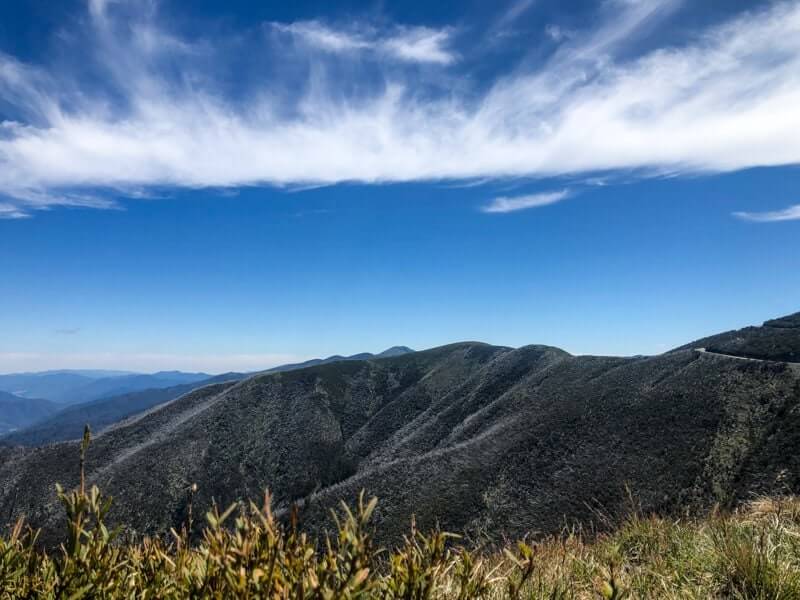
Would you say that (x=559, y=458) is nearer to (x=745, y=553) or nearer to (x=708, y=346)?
(x=708, y=346)

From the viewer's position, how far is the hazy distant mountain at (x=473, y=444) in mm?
47000

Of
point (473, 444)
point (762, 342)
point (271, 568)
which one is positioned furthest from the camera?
point (762, 342)

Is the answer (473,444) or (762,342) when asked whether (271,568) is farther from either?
(762,342)

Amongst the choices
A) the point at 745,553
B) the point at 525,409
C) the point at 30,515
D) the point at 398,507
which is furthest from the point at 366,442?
the point at 745,553

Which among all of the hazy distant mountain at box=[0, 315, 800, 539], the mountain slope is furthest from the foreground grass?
the mountain slope

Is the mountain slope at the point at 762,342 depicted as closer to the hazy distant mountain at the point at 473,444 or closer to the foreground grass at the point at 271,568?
the hazy distant mountain at the point at 473,444

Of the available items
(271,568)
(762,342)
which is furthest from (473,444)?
(271,568)

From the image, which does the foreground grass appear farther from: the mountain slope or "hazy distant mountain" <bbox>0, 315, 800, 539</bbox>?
the mountain slope

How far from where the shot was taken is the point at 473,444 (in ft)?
224

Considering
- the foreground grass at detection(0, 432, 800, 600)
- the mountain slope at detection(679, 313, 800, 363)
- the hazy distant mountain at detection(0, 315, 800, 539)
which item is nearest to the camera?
the foreground grass at detection(0, 432, 800, 600)

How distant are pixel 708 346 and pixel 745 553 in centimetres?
8983

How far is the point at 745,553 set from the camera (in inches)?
186

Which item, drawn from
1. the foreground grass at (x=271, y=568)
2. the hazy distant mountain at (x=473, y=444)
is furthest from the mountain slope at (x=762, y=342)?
the foreground grass at (x=271, y=568)

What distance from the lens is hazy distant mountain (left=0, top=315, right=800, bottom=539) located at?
47.0m
